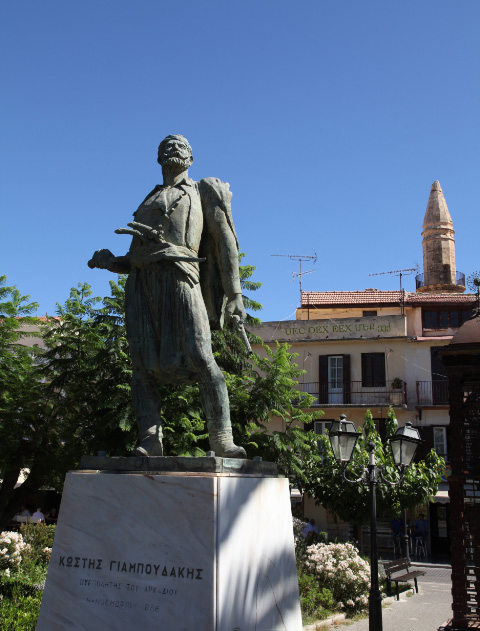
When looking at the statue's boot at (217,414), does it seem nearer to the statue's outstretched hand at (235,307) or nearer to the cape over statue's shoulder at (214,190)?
the statue's outstretched hand at (235,307)

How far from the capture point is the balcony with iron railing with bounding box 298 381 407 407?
2706cm

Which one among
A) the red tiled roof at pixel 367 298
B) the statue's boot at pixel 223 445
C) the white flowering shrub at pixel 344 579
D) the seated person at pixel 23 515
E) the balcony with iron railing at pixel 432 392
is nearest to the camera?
the statue's boot at pixel 223 445

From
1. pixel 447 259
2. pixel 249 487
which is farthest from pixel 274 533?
pixel 447 259

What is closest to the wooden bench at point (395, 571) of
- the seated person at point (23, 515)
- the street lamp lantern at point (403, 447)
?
the street lamp lantern at point (403, 447)

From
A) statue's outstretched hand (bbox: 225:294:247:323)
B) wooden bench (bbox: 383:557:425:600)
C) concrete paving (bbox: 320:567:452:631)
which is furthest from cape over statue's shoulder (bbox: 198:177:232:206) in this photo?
wooden bench (bbox: 383:557:425:600)

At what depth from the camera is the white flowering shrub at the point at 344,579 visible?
10781mm

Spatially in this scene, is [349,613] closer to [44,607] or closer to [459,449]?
[459,449]

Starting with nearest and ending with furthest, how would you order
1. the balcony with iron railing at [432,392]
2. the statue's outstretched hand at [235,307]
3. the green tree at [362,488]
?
the statue's outstretched hand at [235,307]
the green tree at [362,488]
the balcony with iron railing at [432,392]

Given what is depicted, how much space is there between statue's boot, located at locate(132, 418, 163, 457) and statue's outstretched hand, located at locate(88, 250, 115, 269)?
1.14 m

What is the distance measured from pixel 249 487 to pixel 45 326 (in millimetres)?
13115

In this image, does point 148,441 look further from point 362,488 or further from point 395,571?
point 362,488

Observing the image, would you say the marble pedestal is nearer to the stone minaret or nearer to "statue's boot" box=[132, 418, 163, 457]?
"statue's boot" box=[132, 418, 163, 457]

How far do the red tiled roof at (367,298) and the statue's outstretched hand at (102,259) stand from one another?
27140mm

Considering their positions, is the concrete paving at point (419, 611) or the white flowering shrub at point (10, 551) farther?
the concrete paving at point (419, 611)
